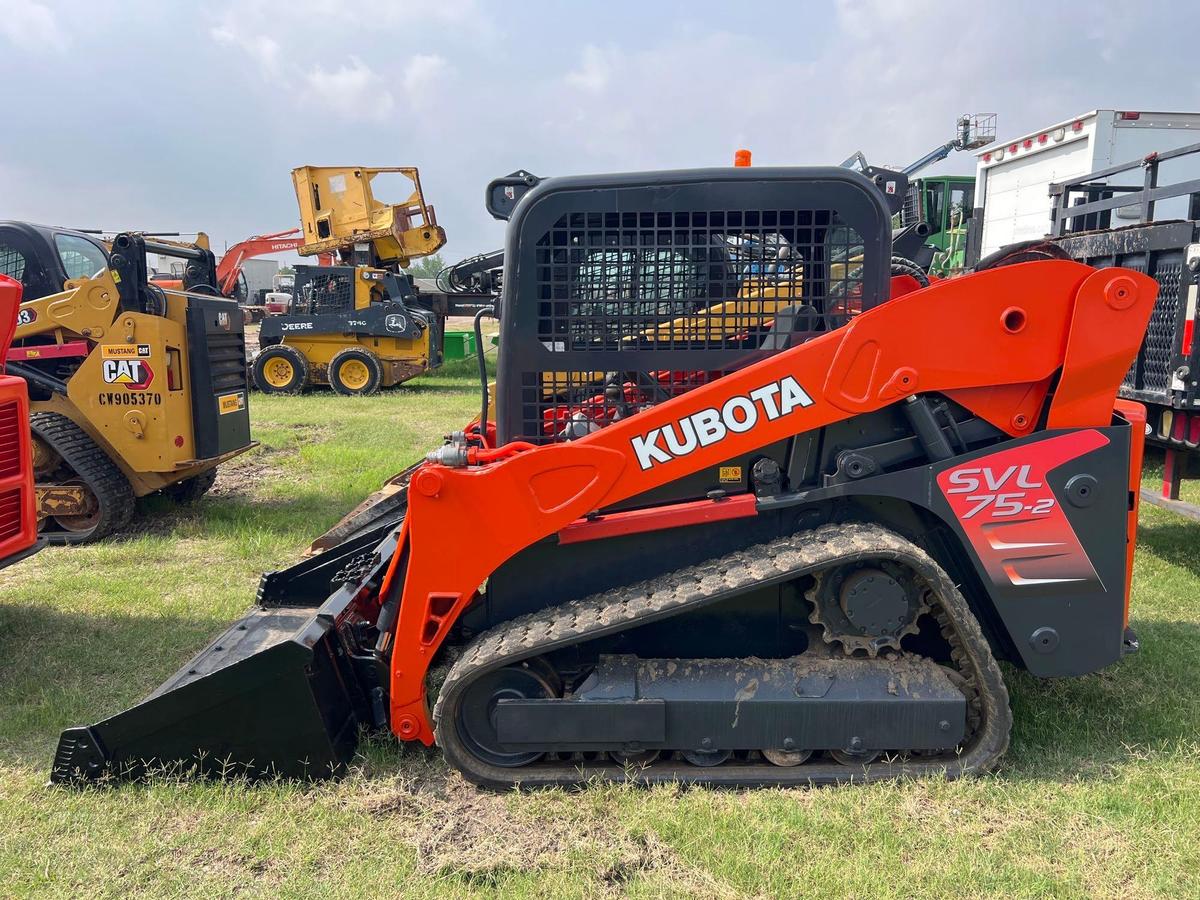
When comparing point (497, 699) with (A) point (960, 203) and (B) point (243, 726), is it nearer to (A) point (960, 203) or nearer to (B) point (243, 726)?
(B) point (243, 726)

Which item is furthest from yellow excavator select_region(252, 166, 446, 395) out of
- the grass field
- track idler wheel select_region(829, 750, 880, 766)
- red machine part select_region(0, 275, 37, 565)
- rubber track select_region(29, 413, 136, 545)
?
track idler wheel select_region(829, 750, 880, 766)

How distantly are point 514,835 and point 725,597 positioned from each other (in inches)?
41.1

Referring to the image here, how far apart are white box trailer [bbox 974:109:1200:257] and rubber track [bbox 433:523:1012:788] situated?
7.14 metres

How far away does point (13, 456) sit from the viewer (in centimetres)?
473

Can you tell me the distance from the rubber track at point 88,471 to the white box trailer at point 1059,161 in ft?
27.3

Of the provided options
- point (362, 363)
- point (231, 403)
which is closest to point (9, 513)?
point (231, 403)

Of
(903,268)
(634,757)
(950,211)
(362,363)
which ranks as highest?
(950,211)

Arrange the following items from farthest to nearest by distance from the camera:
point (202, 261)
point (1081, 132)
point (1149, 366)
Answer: point (1081, 132), point (202, 261), point (1149, 366)

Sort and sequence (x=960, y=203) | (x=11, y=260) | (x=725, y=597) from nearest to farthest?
(x=725, y=597) → (x=11, y=260) → (x=960, y=203)

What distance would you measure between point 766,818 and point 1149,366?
4.30 metres

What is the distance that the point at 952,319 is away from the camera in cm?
313

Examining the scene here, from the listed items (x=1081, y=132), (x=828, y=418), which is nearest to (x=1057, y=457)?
(x=828, y=418)

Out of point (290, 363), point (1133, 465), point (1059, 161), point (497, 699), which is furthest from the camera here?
point (290, 363)

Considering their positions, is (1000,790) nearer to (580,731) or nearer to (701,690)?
(701,690)
